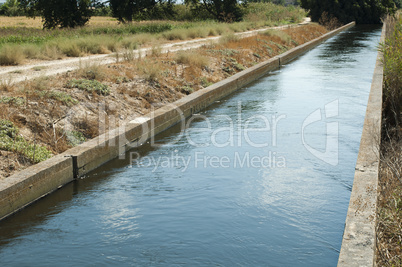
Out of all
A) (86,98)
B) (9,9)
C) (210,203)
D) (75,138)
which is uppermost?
(9,9)

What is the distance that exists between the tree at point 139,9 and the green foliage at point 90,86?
32.5 metres

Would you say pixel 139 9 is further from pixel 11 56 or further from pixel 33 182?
pixel 33 182

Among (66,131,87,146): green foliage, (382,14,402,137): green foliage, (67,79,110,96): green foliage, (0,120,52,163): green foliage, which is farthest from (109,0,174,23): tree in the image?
(0,120,52,163): green foliage

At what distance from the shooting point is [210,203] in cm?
669

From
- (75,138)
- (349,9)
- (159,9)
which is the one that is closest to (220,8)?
(159,9)

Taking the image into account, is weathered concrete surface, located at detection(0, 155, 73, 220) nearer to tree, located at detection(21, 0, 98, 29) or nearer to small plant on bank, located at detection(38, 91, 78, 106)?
small plant on bank, located at detection(38, 91, 78, 106)

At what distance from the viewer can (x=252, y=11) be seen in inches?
2232

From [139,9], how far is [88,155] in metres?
38.2

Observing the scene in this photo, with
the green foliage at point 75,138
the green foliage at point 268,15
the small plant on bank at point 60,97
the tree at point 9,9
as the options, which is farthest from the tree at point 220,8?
the green foliage at point 75,138

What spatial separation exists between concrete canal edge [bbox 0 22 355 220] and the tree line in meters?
26.9

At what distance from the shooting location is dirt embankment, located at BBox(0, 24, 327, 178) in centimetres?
766

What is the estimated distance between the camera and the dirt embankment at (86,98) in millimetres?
7660

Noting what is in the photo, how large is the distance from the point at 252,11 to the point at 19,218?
52.9 metres

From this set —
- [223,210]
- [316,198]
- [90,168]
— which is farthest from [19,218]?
[316,198]
